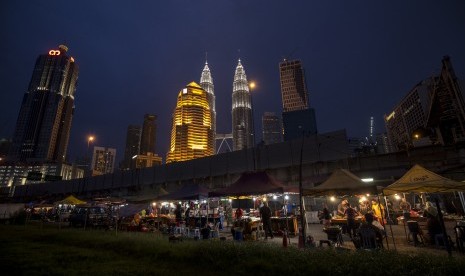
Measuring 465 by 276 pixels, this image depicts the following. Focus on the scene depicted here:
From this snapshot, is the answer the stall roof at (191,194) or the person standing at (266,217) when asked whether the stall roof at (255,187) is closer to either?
the stall roof at (191,194)

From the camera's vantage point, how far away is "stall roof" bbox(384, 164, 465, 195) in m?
11.5

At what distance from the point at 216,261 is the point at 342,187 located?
7.46m

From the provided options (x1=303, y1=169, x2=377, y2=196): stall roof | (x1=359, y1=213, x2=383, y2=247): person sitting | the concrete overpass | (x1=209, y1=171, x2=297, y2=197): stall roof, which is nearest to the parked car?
the concrete overpass

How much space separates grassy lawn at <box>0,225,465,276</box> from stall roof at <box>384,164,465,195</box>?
4.37 metres

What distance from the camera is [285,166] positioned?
49.0m

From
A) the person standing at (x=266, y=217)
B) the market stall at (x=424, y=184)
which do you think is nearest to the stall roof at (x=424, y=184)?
the market stall at (x=424, y=184)

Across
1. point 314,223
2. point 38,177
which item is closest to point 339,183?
point 314,223

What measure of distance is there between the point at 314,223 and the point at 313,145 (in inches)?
747

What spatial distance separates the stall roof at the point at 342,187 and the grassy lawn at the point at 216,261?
A: 4403mm

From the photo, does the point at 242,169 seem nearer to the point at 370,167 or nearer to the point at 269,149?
the point at 269,149

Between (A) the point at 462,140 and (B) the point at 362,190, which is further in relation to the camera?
(A) the point at 462,140

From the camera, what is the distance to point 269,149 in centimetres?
5150

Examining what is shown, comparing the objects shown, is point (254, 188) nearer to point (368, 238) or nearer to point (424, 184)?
point (368, 238)

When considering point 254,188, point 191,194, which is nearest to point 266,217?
point 254,188
